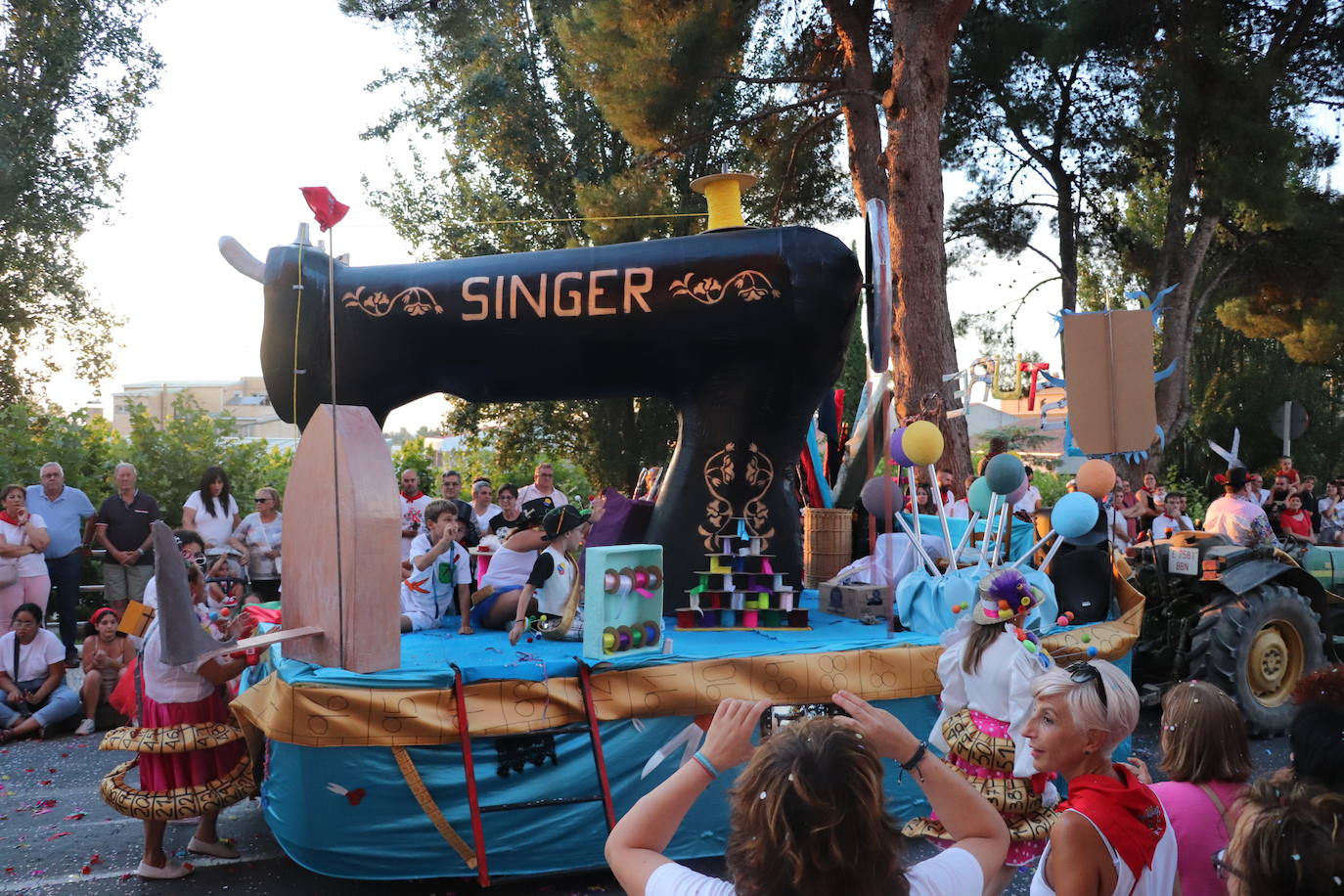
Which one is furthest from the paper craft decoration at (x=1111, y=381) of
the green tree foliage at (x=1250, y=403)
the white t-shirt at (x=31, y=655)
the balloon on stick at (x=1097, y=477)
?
the green tree foliage at (x=1250, y=403)

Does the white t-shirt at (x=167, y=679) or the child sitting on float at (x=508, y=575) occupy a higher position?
the child sitting on float at (x=508, y=575)

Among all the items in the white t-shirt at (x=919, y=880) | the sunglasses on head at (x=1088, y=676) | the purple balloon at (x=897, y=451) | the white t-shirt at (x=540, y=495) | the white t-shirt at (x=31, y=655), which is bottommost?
the white t-shirt at (x=31, y=655)

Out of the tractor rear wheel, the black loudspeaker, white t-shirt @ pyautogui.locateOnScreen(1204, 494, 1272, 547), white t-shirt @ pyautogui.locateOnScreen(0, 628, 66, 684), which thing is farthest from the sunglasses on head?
white t-shirt @ pyautogui.locateOnScreen(0, 628, 66, 684)

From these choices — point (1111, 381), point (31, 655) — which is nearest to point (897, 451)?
point (1111, 381)

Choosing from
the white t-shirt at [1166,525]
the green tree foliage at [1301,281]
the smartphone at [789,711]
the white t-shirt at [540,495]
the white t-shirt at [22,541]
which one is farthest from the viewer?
the green tree foliage at [1301,281]

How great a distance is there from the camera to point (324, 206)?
3.95 metres

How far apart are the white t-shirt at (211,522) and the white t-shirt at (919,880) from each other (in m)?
6.60

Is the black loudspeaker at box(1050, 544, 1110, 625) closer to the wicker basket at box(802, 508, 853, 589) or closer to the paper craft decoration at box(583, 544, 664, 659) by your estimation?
the wicker basket at box(802, 508, 853, 589)

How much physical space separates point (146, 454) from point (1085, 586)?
343 inches

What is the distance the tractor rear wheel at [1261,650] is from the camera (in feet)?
19.3

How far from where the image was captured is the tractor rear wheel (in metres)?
5.88

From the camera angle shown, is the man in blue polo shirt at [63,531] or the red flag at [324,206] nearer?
the red flag at [324,206]

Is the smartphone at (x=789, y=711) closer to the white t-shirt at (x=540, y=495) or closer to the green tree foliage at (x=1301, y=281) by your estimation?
the white t-shirt at (x=540, y=495)

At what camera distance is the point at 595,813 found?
390 centimetres
